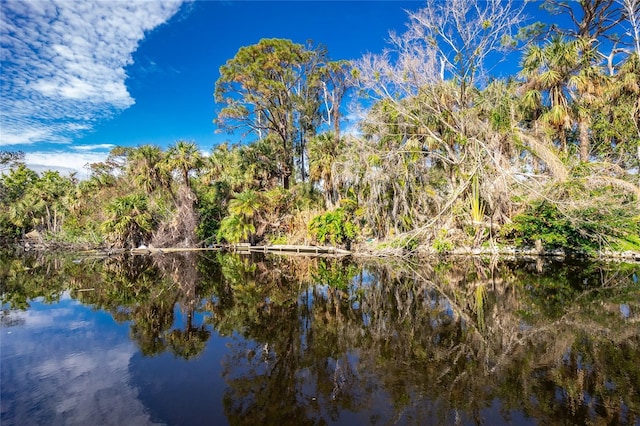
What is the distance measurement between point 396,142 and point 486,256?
854 centimetres

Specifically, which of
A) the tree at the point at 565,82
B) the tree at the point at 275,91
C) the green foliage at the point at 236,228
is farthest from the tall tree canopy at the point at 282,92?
the tree at the point at 565,82

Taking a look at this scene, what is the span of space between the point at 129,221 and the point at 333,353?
2633cm

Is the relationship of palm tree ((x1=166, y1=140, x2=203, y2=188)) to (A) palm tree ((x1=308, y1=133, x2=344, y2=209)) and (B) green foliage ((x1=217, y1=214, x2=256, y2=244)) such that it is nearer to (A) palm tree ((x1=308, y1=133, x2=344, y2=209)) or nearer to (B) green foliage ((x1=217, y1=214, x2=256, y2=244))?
(B) green foliage ((x1=217, y1=214, x2=256, y2=244))

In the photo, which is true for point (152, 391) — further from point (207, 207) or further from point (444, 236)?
point (207, 207)

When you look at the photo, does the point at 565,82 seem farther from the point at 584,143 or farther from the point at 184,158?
the point at 184,158

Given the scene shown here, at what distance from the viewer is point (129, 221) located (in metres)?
28.2

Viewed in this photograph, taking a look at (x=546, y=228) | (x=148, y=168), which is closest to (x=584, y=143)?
(x=546, y=228)

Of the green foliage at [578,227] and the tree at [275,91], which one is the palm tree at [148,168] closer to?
the tree at [275,91]

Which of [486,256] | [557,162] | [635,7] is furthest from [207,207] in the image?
[635,7]

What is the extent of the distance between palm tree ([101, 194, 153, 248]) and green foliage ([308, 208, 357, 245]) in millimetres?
14490

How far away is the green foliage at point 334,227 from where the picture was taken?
2281 cm

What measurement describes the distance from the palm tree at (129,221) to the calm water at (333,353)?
50.0 feet

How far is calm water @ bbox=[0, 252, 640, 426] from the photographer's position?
483 cm

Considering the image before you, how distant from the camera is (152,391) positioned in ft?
18.6
